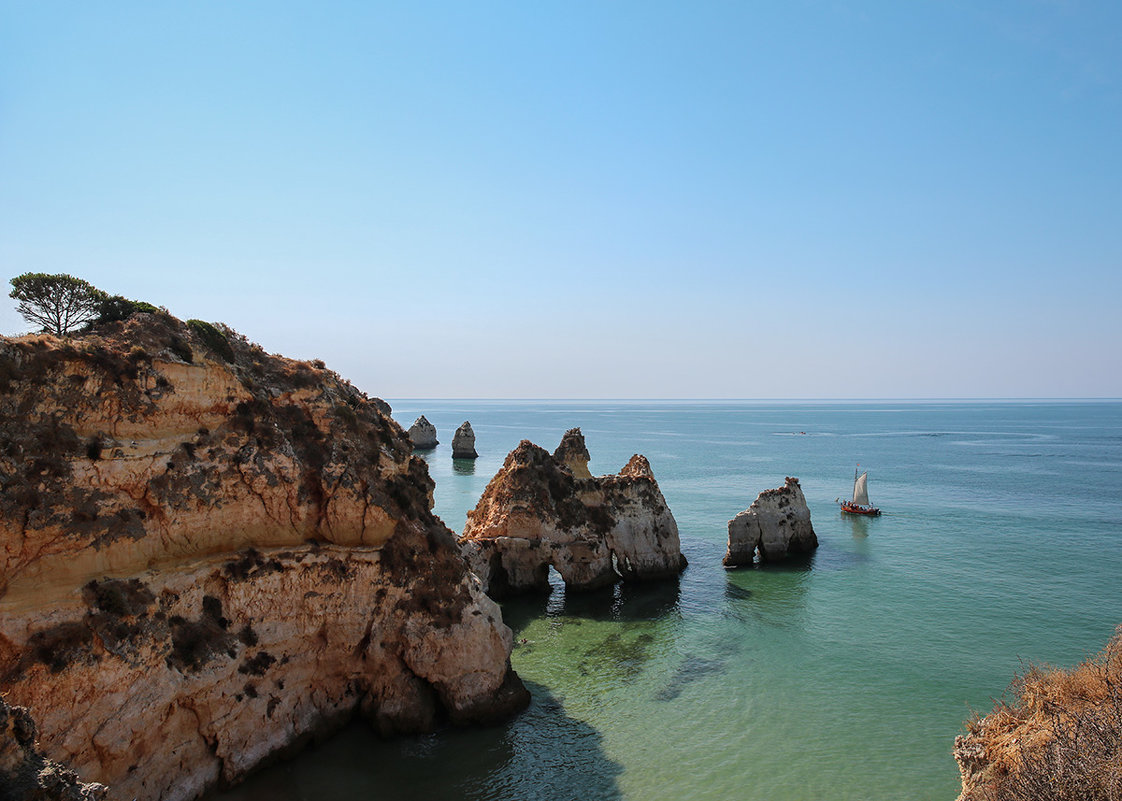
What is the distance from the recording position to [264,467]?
21.3 m

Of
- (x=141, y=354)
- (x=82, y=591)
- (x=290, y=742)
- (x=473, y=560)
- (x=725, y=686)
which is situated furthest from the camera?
(x=473, y=560)

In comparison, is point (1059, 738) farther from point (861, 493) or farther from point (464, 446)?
point (464, 446)

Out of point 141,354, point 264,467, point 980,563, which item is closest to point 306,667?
point 264,467

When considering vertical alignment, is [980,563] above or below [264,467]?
below

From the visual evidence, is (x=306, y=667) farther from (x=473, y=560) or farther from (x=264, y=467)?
(x=473, y=560)

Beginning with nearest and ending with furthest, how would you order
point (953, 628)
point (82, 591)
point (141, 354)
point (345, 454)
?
1. point (82, 591)
2. point (141, 354)
3. point (345, 454)
4. point (953, 628)

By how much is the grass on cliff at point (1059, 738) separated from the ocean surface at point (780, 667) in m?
7.21

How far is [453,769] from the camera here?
67.7 feet

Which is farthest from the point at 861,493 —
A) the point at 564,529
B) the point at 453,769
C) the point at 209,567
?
the point at 209,567

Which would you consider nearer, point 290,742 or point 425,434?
point 290,742

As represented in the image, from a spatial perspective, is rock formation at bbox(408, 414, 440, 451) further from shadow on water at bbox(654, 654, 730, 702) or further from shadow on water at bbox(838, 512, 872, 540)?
shadow on water at bbox(654, 654, 730, 702)

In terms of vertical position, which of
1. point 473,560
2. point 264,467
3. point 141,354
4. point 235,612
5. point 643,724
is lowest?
point 643,724

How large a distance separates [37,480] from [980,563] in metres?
54.8

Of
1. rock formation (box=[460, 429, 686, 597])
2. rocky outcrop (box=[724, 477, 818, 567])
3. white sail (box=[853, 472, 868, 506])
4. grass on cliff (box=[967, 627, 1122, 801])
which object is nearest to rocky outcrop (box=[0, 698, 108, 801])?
grass on cliff (box=[967, 627, 1122, 801])
